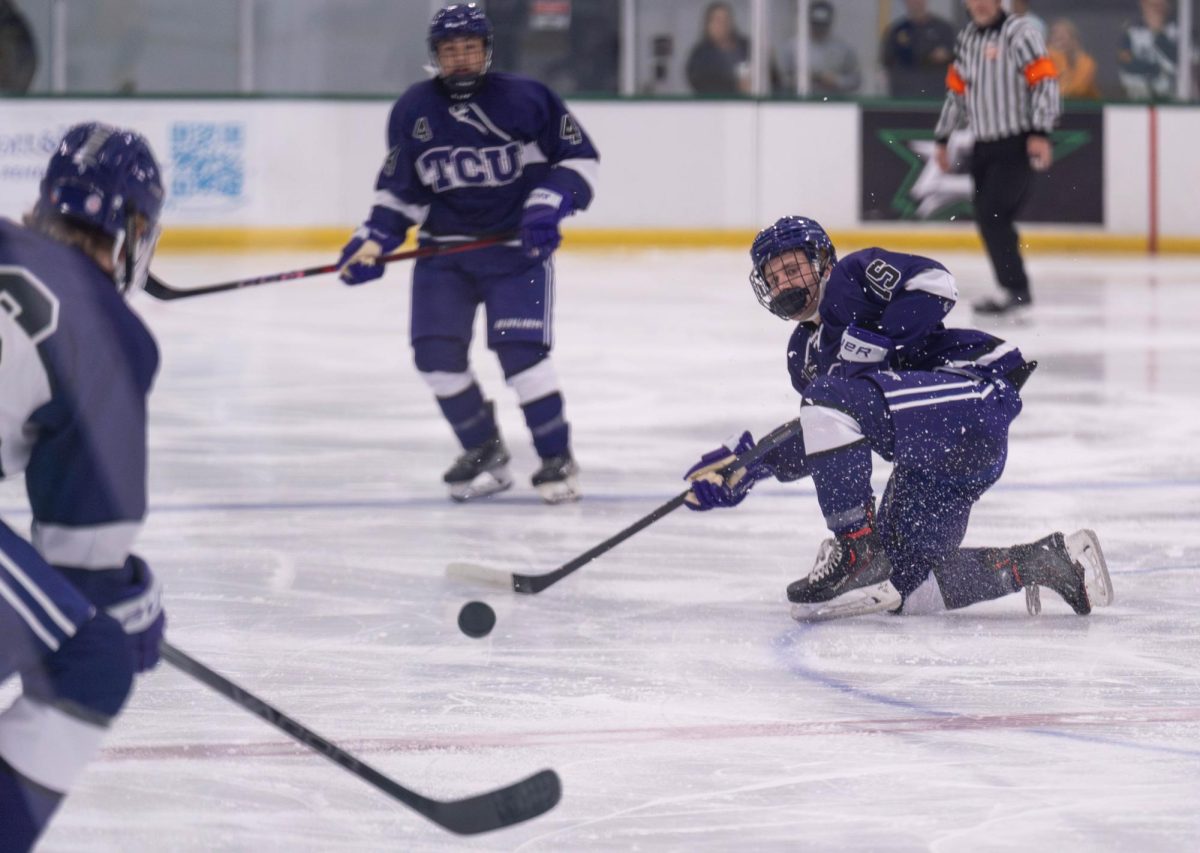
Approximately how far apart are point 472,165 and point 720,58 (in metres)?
6.14

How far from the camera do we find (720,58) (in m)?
10.3

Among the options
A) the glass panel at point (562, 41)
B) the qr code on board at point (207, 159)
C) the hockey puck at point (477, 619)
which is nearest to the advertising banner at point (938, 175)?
the glass panel at point (562, 41)

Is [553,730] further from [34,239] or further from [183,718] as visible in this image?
[34,239]

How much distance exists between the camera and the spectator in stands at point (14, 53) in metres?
9.80

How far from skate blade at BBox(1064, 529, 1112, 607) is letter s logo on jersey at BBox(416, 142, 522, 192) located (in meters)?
1.64

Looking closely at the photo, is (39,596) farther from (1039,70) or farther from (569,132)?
(1039,70)

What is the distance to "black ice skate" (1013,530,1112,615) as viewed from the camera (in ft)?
10.4

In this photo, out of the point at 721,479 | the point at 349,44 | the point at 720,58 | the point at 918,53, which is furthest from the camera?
the point at 349,44

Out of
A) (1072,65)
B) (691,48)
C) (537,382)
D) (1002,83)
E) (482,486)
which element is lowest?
(482,486)

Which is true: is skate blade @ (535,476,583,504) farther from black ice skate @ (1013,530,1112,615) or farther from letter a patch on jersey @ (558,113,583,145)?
black ice skate @ (1013,530,1112,615)

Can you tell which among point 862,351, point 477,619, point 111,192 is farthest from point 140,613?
point 862,351

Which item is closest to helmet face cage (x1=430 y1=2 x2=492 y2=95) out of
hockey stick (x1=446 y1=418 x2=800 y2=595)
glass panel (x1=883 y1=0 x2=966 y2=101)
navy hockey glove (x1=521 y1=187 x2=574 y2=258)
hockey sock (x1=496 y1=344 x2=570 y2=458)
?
navy hockey glove (x1=521 y1=187 x2=574 y2=258)

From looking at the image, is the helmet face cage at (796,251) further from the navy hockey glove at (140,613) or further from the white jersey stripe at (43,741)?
the white jersey stripe at (43,741)

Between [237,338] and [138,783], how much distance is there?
469 centimetres
